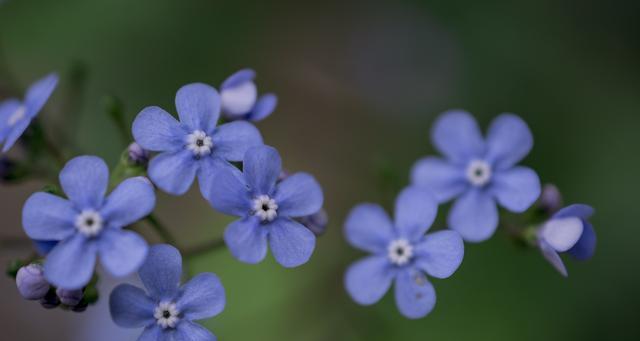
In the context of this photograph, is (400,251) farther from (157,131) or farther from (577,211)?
(157,131)

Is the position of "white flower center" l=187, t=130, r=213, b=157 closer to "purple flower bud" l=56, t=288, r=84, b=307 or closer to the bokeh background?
"purple flower bud" l=56, t=288, r=84, b=307

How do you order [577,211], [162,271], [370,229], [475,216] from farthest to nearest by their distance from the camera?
[475,216], [370,229], [577,211], [162,271]

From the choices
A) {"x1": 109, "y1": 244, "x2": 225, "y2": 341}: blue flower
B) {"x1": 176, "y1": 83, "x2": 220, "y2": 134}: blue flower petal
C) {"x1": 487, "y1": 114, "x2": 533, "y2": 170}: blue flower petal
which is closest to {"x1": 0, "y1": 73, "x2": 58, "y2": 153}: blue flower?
{"x1": 176, "y1": 83, "x2": 220, "y2": 134}: blue flower petal

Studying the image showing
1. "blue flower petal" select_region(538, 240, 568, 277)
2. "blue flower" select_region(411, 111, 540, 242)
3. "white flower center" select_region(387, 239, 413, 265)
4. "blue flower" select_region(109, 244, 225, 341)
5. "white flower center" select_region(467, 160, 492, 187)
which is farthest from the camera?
"white flower center" select_region(467, 160, 492, 187)

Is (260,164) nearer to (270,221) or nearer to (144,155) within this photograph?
(270,221)

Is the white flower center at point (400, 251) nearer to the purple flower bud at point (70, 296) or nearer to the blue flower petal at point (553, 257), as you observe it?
the blue flower petal at point (553, 257)

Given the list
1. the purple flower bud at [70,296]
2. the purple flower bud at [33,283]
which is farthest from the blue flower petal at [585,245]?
the purple flower bud at [33,283]

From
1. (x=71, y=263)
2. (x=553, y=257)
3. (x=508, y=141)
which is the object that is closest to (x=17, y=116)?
(x=71, y=263)
